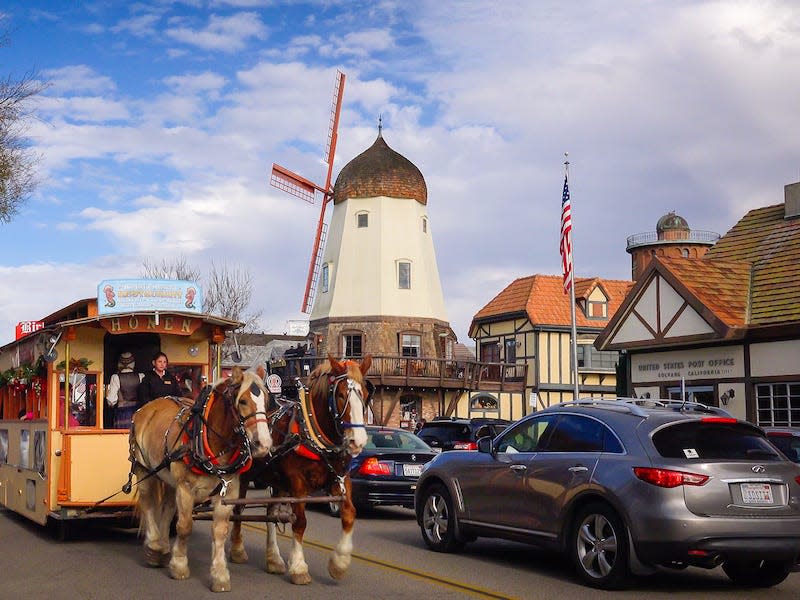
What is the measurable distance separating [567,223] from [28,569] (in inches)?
818

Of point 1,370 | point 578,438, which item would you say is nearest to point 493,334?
point 1,370

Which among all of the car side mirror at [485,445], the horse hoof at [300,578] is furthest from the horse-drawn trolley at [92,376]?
the car side mirror at [485,445]

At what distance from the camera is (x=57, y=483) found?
12680 millimetres

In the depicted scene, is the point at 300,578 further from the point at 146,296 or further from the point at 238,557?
the point at 146,296

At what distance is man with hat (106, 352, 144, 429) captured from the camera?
13.7 m

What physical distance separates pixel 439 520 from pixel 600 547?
3.08 metres

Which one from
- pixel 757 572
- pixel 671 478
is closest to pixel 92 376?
pixel 671 478

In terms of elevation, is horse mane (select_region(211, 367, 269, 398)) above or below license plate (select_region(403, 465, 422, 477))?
above

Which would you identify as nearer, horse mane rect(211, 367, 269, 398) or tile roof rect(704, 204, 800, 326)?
horse mane rect(211, 367, 269, 398)

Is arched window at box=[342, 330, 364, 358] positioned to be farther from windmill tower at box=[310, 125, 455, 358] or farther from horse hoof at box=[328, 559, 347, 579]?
horse hoof at box=[328, 559, 347, 579]

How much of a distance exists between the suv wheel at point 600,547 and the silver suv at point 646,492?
0.04 ft

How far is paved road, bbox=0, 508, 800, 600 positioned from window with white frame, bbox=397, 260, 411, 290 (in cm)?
3937

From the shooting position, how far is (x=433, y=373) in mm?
51219

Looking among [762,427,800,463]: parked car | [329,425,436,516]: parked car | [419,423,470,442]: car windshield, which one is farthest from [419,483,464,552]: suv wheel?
[419,423,470,442]: car windshield
